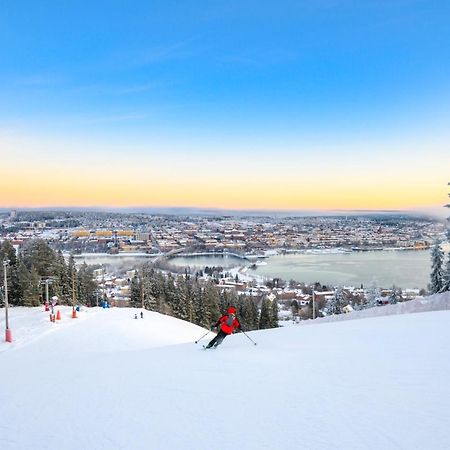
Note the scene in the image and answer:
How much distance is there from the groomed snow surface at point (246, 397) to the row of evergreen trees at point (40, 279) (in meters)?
28.5

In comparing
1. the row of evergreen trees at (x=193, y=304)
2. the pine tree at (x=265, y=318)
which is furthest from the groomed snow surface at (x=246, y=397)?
the pine tree at (x=265, y=318)

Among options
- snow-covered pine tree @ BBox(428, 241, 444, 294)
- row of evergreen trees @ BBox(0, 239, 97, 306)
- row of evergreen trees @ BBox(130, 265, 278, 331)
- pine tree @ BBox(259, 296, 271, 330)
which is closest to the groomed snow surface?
snow-covered pine tree @ BBox(428, 241, 444, 294)

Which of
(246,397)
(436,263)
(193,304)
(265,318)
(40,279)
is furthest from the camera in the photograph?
(265,318)

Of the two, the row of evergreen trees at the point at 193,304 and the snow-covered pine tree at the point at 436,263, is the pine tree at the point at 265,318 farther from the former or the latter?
the snow-covered pine tree at the point at 436,263

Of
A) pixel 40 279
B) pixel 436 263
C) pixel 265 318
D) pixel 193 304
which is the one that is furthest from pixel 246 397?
pixel 265 318

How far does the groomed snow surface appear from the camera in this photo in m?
3.64

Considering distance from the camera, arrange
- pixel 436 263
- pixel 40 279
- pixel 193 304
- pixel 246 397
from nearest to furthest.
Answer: pixel 246 397
pixel 436 263
pixel 40 279
pixel 193 304

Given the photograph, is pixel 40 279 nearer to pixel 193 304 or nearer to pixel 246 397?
pixel 193 304

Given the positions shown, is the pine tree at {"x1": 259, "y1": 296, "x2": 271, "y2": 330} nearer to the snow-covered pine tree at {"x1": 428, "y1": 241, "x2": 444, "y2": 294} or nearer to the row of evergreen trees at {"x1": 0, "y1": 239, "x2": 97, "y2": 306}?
the row of evergreen trees at {"x1": 0, "y1": 239, "x2": 97, "y2": 306}

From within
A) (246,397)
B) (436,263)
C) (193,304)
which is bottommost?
(193,304)

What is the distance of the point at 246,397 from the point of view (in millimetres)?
4727

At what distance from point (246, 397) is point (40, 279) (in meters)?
34.9

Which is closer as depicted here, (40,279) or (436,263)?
(436,263)

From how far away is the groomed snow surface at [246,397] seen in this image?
3.64 m
